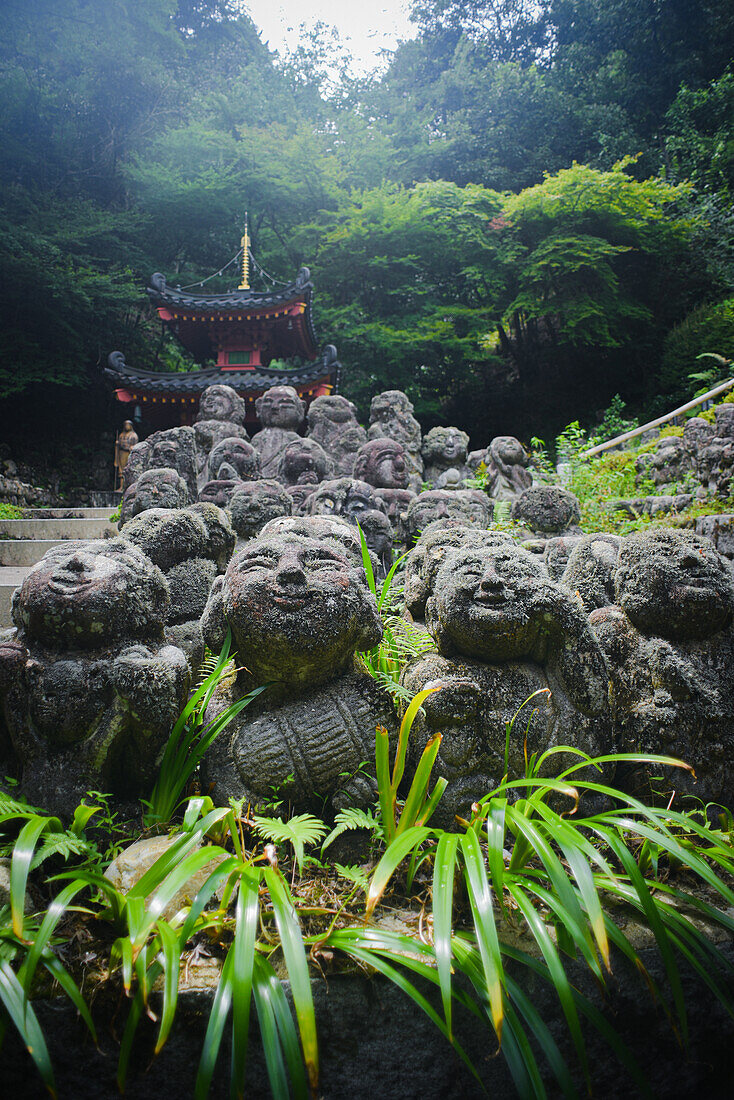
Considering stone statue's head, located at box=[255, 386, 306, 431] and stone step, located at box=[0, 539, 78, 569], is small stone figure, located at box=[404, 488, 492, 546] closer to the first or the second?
stone step, located at box=[0, 539, 78, 569]

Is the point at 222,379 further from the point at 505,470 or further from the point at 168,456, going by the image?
the point at 505,470

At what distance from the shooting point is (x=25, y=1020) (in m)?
1.31

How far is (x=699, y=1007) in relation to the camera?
1.81 meters

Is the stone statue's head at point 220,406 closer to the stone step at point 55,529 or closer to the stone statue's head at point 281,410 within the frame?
the stone statue's head at point 281,410

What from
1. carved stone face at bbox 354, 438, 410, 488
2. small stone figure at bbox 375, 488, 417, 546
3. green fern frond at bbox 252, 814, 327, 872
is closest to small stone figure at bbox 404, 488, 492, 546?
small stone figure at bbox 375, 488, 417, 546

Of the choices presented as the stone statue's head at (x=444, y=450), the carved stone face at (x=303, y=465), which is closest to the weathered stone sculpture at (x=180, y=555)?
the carved stone face at (x=303, y=465)

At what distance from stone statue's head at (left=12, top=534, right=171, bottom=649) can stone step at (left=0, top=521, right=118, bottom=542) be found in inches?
267

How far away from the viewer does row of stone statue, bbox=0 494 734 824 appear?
2141 millimetres

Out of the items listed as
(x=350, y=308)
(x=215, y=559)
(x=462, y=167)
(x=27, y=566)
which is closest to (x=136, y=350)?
(x=350, y=308)

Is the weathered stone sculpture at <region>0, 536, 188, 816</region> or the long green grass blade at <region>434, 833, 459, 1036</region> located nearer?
the long green grass blade at <region>434, 833, 459, 1036</region>

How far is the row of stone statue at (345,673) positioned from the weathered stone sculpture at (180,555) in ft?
2.74

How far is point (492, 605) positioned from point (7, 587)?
4603 mm

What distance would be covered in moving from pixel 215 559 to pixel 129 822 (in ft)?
6.00

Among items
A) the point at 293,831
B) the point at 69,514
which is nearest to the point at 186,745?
the point at 293,831
